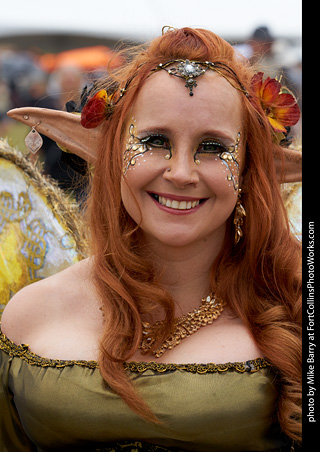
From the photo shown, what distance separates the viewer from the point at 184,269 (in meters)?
1.75

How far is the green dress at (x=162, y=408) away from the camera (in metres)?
1.51

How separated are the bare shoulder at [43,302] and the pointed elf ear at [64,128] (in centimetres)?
41

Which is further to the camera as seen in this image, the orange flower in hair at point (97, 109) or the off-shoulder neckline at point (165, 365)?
the orange flower in hair at point (97, 109)

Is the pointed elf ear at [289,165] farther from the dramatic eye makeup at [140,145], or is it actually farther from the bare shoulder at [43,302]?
the bare shoulder at [43,302]

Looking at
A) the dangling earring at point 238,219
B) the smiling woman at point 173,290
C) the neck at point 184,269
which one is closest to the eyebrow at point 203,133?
the smiling woman at point 173,290

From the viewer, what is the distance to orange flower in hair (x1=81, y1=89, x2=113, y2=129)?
1.77 metres

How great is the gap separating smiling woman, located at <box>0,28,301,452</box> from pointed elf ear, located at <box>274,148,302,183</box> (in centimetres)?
1

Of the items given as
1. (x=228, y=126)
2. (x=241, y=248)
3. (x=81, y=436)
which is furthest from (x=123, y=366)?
(x=228, y=126)

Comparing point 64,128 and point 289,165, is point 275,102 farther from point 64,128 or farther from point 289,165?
point 64,128

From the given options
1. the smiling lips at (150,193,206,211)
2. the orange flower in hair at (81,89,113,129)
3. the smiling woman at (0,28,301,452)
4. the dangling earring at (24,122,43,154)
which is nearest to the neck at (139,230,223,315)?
the smiling woman at (0,28,301,452)

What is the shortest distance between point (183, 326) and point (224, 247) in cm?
28

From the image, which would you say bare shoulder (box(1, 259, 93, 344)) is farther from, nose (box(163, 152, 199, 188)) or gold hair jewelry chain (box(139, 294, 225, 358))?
nose (box(163, 152, 199, 188))

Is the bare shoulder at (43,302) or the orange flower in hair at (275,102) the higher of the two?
the orange flower in hair at (275,102)

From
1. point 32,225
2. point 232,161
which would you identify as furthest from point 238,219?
point 32,225
